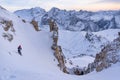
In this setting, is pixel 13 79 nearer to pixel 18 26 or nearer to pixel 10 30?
pixel 10 30

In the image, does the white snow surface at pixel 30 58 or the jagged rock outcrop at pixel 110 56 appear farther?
the jagged rock outcrop at pixel 110 56

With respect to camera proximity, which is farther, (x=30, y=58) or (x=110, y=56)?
(x=30, y=58)

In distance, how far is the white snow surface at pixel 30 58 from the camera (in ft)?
125

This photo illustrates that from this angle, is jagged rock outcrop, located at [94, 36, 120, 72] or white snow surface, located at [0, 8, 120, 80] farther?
jagged rock outcrop, located at [94, 36, 120, 72]

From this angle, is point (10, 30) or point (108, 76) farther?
point (10, 30)

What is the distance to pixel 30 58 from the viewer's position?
197 ft

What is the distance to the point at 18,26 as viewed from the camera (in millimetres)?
71188

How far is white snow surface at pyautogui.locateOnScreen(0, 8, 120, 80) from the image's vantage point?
125ft

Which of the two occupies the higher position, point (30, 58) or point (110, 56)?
point (110, 56)

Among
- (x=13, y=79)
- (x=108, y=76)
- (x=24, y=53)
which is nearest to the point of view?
(x=13, y=79)

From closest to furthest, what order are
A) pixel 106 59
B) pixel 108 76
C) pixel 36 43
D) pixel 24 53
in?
pixel 108 76 < pixel 106 59 < pixel 24 53 < pixel 36 43

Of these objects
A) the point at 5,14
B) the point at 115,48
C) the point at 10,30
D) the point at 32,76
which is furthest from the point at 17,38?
the point at 32,76

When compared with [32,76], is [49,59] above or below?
below

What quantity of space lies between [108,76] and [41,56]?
27548 mm
